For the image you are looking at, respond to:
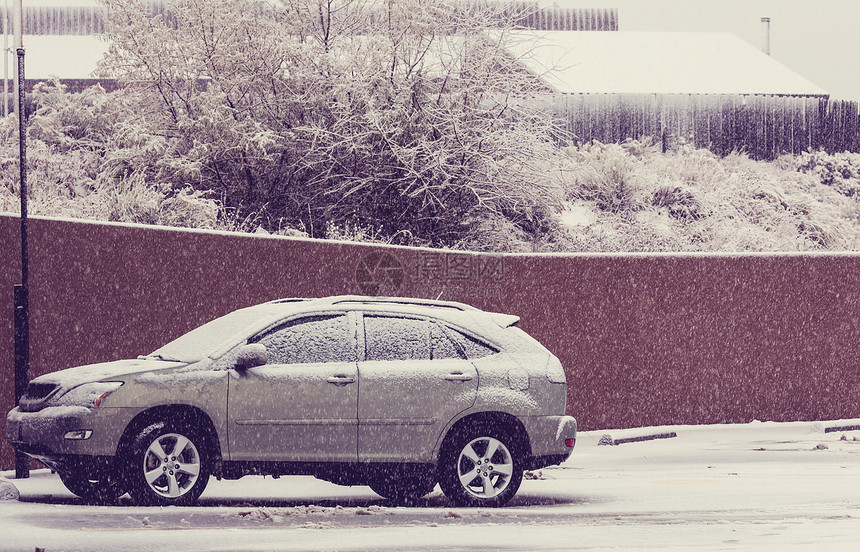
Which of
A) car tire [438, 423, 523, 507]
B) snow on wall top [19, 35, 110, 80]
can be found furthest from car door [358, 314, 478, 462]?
snow on wall top [19, 35, 110, 80]

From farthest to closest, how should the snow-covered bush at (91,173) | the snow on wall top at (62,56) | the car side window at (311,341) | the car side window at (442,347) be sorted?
1. the snow on wall top at (62,56)
2. the snow-covered bush at (91,173)
3. the car side window at (442,347)
4. the car side window at (311,341)

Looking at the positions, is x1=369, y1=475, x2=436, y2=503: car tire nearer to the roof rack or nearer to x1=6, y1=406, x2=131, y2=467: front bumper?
the roof rack

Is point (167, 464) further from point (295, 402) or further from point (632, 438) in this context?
point (632, 438)

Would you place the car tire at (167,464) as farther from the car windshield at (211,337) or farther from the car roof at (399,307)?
the car roof at (399,307)

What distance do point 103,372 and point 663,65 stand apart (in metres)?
36.1

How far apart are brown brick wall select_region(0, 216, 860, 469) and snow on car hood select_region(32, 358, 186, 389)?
241 cm

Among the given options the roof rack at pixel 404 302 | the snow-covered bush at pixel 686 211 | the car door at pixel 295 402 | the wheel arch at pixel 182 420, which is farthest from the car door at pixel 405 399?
the snow-covered bush at pixel 686 211

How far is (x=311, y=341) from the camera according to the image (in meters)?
10.9

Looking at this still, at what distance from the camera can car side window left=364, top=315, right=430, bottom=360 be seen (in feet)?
36.2

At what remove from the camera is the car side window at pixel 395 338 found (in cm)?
1102

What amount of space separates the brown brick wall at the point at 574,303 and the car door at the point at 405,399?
391cm

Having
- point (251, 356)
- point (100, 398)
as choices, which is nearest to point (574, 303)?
point (251, 356)

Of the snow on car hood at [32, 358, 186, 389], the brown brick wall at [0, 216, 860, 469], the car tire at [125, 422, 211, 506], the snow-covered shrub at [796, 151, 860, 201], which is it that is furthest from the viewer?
the snow-covered shrub at [796, 151, 860, 201]

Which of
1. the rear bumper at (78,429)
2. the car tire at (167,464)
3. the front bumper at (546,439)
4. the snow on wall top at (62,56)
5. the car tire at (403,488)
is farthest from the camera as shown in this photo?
the snow on wall top at (62,56)
